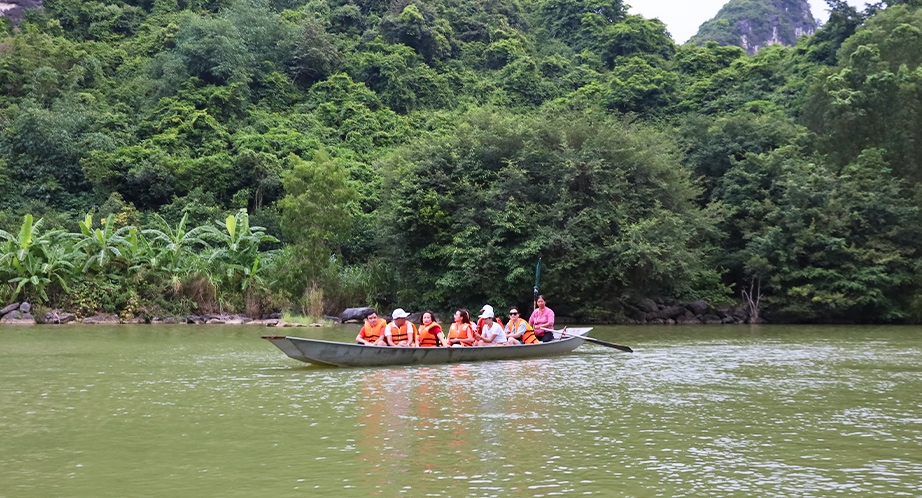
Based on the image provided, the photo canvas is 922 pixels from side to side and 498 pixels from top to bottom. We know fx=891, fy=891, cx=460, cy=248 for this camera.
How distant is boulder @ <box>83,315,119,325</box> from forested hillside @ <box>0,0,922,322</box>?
0.26 m

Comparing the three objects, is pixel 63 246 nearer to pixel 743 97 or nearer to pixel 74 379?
pixel 74 379

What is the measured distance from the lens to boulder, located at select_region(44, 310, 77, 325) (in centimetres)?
2539

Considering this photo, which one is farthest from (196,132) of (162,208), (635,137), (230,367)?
(230,367)

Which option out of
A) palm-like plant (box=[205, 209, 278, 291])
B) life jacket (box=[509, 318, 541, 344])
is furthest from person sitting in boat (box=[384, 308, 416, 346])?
palm-like plant (box=[205, 209, 278, 291])

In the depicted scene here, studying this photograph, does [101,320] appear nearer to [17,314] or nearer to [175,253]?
[17,314]

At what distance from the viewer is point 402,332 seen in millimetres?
15961

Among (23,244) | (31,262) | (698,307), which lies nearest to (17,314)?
(31,262)

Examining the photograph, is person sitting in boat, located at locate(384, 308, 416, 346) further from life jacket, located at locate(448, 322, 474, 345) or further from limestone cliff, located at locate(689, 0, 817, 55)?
limestone cliff, located at locate(689, 0, 817, 55)

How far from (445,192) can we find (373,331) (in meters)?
12.9

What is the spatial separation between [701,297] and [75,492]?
25.6 metres

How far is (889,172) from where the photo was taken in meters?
30.0

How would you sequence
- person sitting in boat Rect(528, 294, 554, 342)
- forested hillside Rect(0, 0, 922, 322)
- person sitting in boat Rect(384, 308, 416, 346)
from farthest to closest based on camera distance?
forested hillside Rect(0, 0, 922, 322), person sitting in boat Rect(528, 294, 554, 342), person sitting in boat Rect(384, 308, 416, 346)

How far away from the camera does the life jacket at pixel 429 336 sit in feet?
53.5

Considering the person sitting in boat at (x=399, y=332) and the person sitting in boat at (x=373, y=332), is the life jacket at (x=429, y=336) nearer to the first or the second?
the person sitting in boat at (x=399, y=332)
